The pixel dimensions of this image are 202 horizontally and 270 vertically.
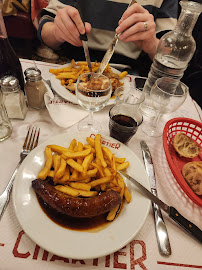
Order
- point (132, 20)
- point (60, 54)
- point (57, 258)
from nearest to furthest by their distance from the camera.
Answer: point (57, 258) → point (132, 20) → point (60, 54)

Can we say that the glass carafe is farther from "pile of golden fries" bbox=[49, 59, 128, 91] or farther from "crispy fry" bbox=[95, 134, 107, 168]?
"crispy fry" bbox=[95, 134, 107, 168]

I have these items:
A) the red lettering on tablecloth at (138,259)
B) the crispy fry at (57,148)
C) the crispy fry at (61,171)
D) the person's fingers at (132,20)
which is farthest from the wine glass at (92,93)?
the red lettering on tablecloth at (138,259)

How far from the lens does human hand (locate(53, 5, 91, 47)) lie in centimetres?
142

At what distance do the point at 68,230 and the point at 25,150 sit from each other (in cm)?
48

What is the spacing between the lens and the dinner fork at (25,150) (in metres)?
0.80

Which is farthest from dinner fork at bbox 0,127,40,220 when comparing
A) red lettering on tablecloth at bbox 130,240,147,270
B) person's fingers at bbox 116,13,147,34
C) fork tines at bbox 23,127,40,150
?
person's fingers at bbox 116,13,147,34

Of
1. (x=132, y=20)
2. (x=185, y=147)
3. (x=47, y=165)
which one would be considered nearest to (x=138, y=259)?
(x=47, y=165)

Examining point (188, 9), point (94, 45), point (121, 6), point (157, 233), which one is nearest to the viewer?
point (157, 233)

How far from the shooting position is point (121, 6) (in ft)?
5.93

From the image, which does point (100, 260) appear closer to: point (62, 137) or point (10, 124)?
point (62, 137)

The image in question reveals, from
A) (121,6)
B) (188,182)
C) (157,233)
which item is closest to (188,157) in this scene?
(188,182)

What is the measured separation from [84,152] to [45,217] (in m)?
0.32

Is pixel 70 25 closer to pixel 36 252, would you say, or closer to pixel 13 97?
pixel 13 97

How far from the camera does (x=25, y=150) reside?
101 centimetres
